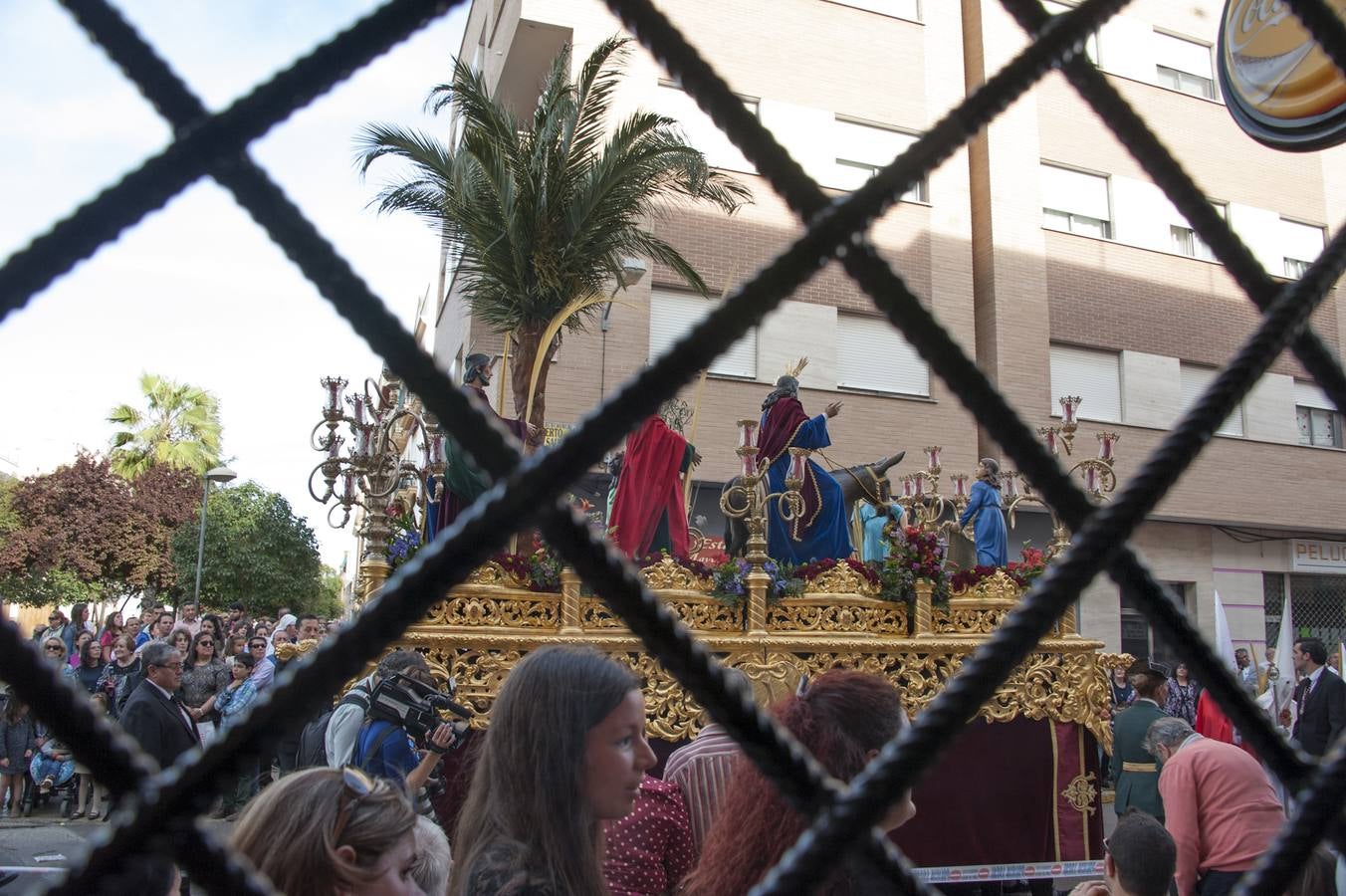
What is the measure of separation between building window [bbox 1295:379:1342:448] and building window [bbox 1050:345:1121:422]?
3.85 meters

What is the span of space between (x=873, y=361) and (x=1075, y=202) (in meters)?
4.93

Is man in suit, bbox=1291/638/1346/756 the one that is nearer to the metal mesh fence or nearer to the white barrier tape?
the white barrier tape

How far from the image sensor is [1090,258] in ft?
55.0

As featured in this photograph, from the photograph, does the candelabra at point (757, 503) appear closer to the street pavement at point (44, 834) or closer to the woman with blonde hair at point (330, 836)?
the street pavement at point (44, 834)

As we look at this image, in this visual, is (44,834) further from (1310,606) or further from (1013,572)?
(1310,606)

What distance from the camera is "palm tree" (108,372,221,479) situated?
27453 millimetres

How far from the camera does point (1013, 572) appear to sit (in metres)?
6.77

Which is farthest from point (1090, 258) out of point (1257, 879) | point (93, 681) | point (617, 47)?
point (1257, 879)

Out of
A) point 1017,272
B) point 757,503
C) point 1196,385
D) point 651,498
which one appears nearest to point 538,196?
point 651,498

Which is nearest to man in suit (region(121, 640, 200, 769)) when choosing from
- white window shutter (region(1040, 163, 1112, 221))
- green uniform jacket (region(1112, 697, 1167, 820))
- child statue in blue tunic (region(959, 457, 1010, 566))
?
green uniform jacket (region(1112, 697, 1167, 820))

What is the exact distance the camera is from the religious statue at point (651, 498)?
23.6 feet

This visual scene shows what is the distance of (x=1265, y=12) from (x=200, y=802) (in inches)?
84.7

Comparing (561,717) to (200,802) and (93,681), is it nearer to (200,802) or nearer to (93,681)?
(200,802)

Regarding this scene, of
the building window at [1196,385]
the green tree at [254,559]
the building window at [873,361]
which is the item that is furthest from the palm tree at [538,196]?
the green tree at [254,559]
